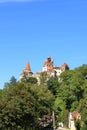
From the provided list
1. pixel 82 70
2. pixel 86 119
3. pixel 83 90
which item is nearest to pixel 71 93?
pixel 83 90

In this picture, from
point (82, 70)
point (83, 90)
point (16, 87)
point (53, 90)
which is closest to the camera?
point (16, 87)

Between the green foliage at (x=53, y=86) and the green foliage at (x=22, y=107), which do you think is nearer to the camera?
the green foliage at (x=22, y=107)

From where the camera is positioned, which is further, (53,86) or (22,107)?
(53,86)

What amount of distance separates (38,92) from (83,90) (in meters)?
41.0

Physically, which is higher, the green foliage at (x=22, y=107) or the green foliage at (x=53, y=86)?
the green foliage at (x=53, y=86)

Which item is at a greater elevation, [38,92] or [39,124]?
[38,92]

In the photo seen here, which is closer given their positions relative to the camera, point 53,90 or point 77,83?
point 77,83

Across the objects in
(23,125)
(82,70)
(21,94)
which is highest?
(82,70)

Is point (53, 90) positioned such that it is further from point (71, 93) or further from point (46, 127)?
point (46, 127)

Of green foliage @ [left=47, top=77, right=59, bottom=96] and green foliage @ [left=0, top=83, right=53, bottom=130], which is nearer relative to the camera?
green foliage @ [left=0, top=83, right=53, bottom=130]

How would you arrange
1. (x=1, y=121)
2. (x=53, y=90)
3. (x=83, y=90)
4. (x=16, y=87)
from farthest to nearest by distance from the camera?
(x=53, y=90) → (x=83, y=90) → (x=16, y=87) → (x=1, y=121)

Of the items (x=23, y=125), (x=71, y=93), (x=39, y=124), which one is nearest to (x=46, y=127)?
(x=39, y=124)

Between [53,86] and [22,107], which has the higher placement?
[53,86]

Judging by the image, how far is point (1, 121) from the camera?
7219cm
